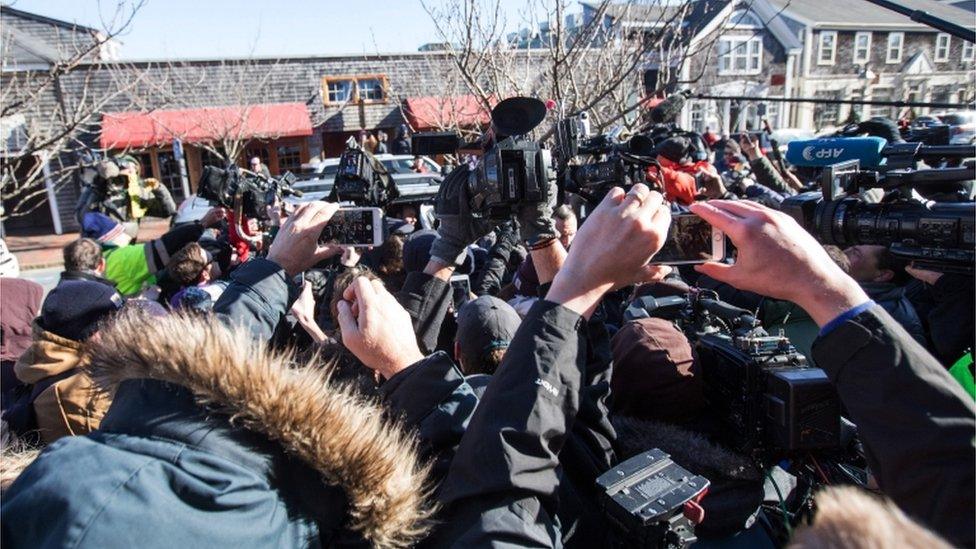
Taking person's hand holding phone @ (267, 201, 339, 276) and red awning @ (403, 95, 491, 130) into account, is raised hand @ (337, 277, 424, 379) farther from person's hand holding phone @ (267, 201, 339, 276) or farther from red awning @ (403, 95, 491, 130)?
red awning @ (403, 95, 491, 130)

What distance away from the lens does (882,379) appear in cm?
110

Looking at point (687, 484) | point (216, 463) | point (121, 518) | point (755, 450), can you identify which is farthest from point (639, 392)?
point (121, 518)

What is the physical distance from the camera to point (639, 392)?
202 cm

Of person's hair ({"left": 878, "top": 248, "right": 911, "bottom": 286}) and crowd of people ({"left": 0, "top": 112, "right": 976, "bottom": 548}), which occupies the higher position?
crowd of people ({"left": 0, "top": 112, "right": 976, "bottom": 548})

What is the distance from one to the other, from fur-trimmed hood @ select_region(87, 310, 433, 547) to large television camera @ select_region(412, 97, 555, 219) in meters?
1.25

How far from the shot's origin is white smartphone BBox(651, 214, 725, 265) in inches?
64.1

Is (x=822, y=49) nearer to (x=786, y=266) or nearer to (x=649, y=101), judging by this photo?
(x=649, y=101)

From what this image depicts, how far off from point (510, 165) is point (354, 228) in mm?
653

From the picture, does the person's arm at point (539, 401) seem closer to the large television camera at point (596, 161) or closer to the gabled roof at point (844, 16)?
the large television camera at point (596, 161)

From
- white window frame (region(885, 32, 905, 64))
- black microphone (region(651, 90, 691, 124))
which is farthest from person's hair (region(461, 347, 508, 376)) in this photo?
white window frame (region(885, 32, 905, 64))

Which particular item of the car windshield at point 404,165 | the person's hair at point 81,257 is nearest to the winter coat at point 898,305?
the person's hair at point 81,257

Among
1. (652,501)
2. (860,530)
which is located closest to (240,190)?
(652,501)

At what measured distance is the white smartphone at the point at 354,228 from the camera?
2.32m

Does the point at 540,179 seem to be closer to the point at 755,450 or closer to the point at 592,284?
the point at 592,284
